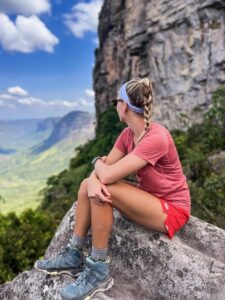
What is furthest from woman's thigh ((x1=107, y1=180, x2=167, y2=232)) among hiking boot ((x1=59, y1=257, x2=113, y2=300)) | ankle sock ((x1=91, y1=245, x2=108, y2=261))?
hiking boot ((x1=59, y1=257, x2=113, y2=300))

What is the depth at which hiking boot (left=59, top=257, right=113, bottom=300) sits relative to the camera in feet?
14.0

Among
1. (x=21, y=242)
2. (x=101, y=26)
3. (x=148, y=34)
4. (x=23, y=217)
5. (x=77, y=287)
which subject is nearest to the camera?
(x=77, y=287)

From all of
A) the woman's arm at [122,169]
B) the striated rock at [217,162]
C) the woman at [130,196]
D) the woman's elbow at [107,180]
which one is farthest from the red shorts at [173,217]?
the striated rock at [217,162]

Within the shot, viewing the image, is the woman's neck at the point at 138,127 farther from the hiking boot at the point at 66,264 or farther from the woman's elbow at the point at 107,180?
the hiking boot at the point at 66,264

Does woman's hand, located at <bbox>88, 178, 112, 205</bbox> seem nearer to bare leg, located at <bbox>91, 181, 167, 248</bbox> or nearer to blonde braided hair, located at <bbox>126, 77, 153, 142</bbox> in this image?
bare leg, located at <bbox>91, 181, 167, 248</bbox>

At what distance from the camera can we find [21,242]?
15.6 meters

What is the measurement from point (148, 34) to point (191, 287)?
39707 millimetres

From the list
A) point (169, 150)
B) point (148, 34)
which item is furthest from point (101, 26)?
point (169, 150)

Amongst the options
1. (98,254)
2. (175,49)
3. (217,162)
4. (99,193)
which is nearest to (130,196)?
(99,193)

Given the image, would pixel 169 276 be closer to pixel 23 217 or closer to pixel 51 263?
pixel 51 263

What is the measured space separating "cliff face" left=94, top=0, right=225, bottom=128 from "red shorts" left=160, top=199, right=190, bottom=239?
3259 centimetres

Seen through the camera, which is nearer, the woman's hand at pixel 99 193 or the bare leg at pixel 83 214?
the woman's hand at pixel 99 193

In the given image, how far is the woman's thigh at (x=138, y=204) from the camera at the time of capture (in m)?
4.61

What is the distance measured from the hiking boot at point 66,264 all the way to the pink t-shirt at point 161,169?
1.15 metres
